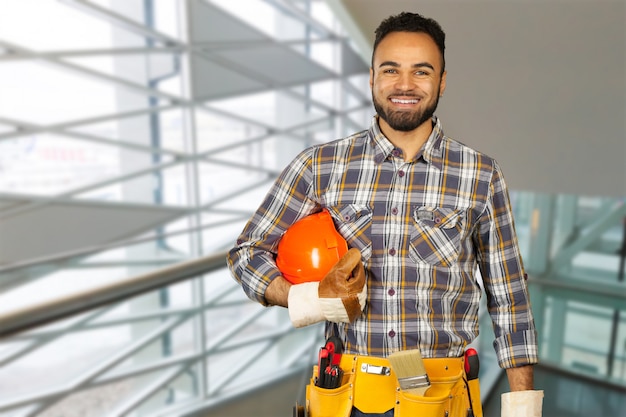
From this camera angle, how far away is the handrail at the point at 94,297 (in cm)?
121

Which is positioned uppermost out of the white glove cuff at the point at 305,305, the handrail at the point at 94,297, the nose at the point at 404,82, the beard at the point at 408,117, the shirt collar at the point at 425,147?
the nose at the point at 404,82

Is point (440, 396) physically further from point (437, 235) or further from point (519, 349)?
point (437, 235)

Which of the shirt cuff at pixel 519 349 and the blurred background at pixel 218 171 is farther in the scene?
the blurred background at pixel 218 171

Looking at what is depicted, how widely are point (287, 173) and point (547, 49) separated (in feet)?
10.0

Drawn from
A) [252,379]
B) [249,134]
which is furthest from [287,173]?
[249,134]

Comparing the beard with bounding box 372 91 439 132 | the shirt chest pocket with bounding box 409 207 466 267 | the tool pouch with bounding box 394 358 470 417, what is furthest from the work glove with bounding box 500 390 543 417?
the beard with bounding box 372 91 439 132

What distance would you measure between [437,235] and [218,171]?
38.1 feet

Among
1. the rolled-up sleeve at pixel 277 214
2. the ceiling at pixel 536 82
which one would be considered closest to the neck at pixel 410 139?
the rolled-up sleeve at pixel 277 214

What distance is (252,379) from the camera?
308 cm

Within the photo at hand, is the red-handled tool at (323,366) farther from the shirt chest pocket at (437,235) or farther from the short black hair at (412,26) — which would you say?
the short black hair at (412,26)

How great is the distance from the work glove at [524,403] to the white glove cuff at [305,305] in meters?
0.51

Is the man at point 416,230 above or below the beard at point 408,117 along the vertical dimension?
below

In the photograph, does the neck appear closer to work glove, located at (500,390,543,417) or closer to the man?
the man

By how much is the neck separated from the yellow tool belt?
51cm
